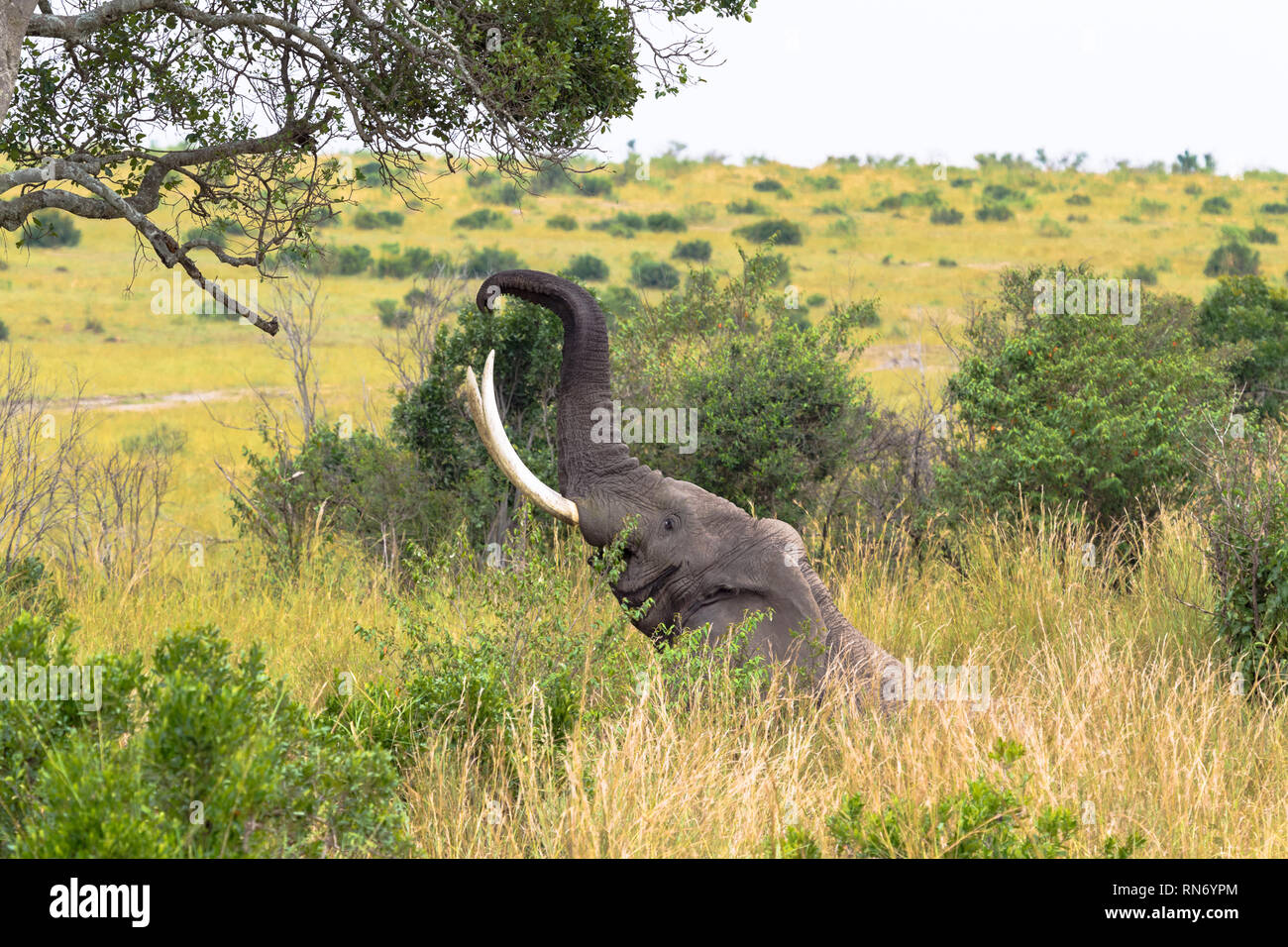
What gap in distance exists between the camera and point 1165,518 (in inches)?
331

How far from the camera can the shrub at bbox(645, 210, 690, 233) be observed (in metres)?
51.6

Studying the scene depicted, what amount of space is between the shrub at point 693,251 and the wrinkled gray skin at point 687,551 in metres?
40.3

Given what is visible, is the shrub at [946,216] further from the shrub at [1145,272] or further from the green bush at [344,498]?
the green bush at [344,498]

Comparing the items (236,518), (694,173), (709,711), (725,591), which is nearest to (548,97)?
(725,591)

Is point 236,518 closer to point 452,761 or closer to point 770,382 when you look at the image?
point 770,382

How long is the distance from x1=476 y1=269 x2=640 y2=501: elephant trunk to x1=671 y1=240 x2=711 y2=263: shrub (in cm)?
4015

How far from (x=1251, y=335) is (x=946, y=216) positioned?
131ft

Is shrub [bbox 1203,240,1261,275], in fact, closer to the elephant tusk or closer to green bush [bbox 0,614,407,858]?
the elephant tusk

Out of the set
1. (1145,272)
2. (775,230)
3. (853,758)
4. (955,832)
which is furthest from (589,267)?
(955,832)

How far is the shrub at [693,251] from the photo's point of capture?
149 feet

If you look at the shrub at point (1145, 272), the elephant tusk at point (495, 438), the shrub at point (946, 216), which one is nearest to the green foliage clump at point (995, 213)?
the shrub at point (946, 216)

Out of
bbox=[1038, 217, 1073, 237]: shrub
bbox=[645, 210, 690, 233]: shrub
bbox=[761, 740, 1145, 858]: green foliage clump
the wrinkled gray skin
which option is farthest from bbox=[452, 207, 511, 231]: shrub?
bbox=[761, 740, 1145, 858]: green foliage clump

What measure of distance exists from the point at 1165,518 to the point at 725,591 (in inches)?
169
